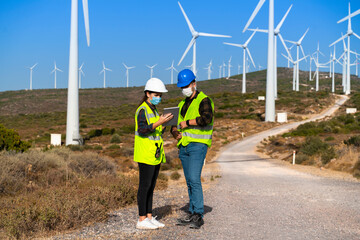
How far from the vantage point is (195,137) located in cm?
634

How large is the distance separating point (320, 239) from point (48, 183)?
7927 millimetres

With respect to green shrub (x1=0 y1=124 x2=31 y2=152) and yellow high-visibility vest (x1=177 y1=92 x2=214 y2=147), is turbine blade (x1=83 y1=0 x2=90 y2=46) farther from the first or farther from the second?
yellow high-visibility vest (x1=177 y1=92 x2=214 y2=147)

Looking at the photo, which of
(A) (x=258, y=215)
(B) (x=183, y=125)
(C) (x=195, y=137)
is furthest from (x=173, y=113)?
(A) (x=258, y=215)

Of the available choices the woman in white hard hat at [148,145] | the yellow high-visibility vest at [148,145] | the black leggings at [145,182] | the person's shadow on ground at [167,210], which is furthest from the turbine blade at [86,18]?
the black leggings at [145,182]

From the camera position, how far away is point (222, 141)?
41.9m

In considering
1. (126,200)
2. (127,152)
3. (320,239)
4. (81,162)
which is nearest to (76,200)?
(126,200)

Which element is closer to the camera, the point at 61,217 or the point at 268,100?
the point at 61,217

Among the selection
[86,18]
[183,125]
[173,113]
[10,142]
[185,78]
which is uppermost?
[86,18]

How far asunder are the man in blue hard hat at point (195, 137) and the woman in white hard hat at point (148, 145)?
38 cm

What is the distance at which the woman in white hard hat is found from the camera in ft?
19.7

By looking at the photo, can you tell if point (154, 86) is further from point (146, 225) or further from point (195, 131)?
point (146, 225)

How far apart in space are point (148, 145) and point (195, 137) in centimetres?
75

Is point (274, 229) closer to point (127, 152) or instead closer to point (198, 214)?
point (198, 214)

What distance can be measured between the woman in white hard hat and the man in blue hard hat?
38 cm
